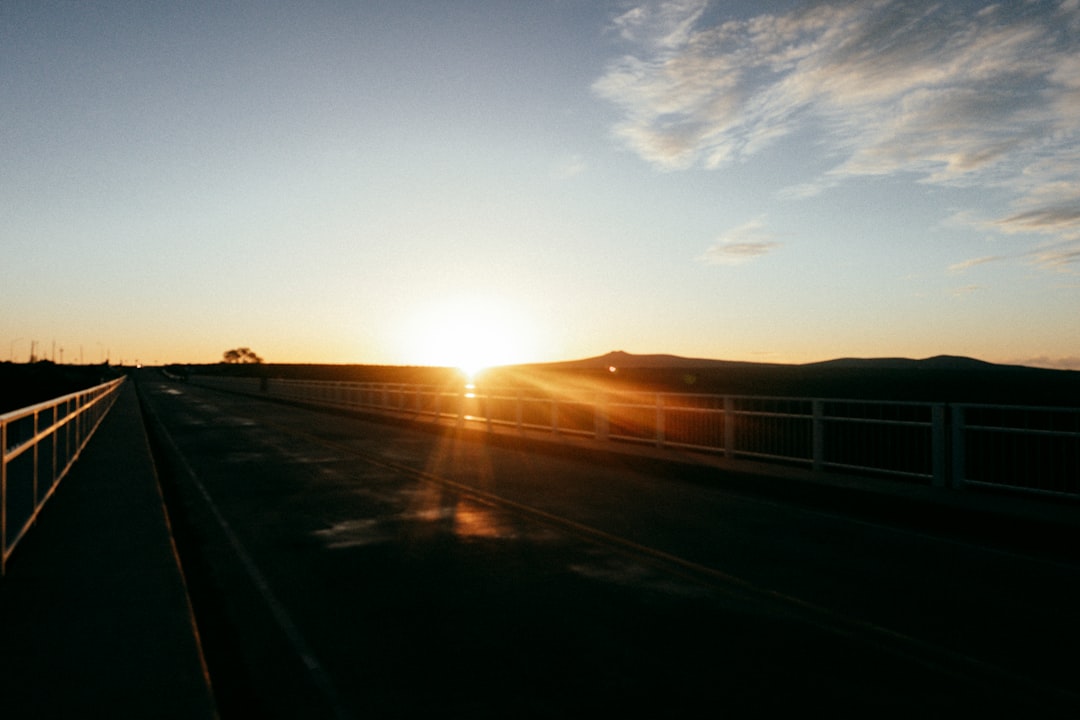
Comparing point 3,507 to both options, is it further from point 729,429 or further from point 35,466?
point 729,429

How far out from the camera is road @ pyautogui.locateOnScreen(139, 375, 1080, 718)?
4.95 m

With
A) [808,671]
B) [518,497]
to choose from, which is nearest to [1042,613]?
[808,671]

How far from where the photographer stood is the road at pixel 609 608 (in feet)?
16.2

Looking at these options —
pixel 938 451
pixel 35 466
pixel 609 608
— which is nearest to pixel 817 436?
pixel 938 451

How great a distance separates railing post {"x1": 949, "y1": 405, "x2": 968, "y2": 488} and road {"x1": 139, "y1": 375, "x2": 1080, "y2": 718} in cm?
175

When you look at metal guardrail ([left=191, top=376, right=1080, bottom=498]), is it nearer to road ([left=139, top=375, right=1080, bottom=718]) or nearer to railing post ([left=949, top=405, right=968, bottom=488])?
railing post ([left=949, top=405, right=968, bottom=488])

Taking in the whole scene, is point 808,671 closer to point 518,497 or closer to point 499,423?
point 518,497

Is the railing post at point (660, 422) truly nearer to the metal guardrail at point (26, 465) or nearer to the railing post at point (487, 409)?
the railing post at point (487, 409)

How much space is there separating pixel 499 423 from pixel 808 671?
22.6 meters

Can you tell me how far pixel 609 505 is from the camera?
12312mm

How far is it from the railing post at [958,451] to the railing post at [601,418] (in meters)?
9.54

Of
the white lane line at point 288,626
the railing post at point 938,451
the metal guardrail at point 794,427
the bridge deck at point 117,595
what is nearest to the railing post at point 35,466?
the bridge deck at point 117,595

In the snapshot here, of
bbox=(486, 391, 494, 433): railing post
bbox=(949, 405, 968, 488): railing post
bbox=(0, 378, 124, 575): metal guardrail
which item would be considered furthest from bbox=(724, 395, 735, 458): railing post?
bbox=(0, 378, 124, 575): metal guardrail

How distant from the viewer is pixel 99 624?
5.99 metres
